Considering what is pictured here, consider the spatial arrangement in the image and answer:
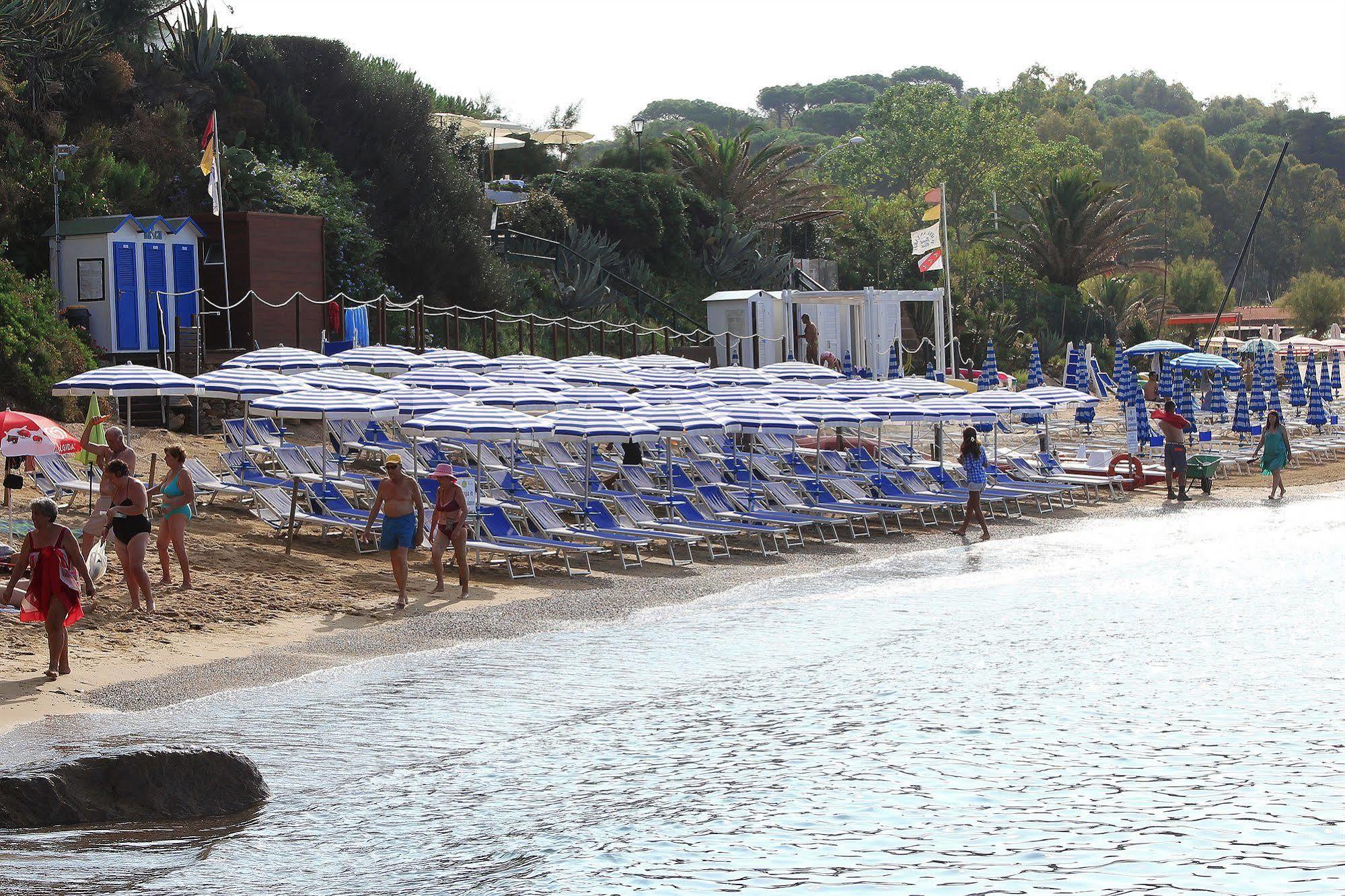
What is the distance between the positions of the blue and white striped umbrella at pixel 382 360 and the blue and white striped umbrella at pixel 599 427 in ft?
27.0

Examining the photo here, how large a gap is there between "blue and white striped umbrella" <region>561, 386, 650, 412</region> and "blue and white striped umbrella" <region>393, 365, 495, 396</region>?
54.1 inches

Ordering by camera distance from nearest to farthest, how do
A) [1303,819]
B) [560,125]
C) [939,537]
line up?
[1303,819], [939,537], [560,125]

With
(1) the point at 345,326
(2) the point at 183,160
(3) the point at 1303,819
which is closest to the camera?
(3) the point at 1303,819

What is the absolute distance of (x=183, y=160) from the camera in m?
32.9

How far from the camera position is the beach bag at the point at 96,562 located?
508 inches

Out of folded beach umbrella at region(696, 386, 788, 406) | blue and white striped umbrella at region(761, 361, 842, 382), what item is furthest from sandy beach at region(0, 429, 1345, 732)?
blue and white striped umbrella at region(761, 361, 842, 382)

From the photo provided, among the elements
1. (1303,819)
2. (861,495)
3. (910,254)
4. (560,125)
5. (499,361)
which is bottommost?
(1303,819)

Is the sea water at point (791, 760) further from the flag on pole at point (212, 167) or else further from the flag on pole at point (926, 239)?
the flag on pole at point (926, 239)

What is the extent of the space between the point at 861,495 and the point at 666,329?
1540 centimetres

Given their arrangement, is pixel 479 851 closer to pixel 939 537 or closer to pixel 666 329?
pixel 939 537

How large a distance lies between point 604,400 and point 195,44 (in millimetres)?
20992

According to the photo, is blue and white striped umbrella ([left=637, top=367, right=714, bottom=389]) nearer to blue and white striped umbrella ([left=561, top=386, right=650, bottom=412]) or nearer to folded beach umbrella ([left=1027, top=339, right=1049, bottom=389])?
blue and white striped umbrella ([left=561, top=386, right=650, bottom=412])

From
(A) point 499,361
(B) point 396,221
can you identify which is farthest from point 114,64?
(A) point 499,361

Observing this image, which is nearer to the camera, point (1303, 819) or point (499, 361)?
point (1303, 819)
